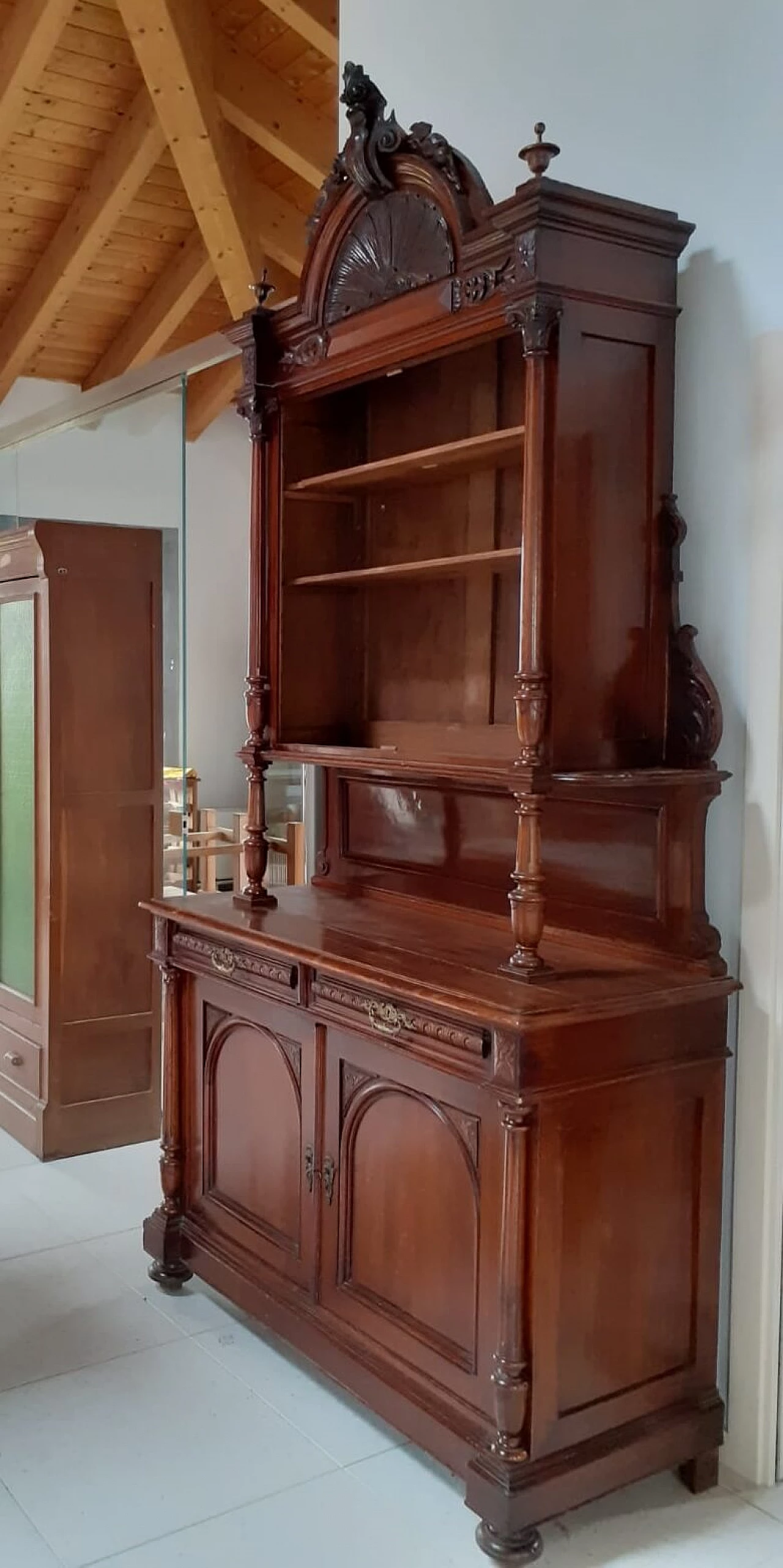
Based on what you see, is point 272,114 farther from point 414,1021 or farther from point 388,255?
point 414,1021

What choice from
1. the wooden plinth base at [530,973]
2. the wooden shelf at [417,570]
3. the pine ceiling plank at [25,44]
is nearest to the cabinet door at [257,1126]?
the wooden plinth base at [530,973]

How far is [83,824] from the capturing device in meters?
3.90

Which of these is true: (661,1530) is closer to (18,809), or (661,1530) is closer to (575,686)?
(575,686)

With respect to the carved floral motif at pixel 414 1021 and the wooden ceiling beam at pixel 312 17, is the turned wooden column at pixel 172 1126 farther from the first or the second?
the wooden ceiling beam at pixel 312 17

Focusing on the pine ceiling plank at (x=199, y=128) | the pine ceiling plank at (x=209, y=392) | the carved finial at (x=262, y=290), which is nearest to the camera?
the carved finial at (x=262, y=290)

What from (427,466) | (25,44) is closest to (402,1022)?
(427,466)

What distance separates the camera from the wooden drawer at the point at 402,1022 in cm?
210

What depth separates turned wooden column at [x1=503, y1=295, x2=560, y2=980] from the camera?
2113 millimetres

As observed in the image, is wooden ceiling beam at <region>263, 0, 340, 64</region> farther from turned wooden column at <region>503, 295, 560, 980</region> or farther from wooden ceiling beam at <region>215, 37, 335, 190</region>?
turned wooden column at <region>503, 295, 560, 980</region>

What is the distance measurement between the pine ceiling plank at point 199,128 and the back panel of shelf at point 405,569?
217cm

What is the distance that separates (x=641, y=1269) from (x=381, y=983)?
0.65m

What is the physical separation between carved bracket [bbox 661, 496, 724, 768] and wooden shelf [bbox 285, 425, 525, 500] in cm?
33

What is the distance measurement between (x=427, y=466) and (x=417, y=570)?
8.7 inches

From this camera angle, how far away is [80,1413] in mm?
2521
